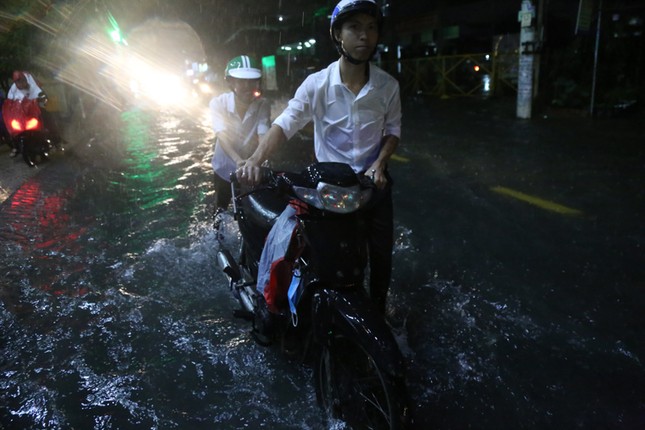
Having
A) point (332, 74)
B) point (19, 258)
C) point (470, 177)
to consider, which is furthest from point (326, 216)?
point (470, 177)

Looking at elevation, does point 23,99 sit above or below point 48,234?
above

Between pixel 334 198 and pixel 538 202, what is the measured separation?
449cm

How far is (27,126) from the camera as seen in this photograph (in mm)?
8586

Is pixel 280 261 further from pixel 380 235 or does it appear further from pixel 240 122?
pixel 240 122

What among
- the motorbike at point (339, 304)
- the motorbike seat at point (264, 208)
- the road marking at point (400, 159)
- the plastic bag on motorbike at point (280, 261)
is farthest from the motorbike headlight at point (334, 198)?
the road marking at point (400, 159)

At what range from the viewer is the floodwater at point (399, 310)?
2.68m

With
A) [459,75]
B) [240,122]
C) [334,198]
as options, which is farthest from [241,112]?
[459,75]

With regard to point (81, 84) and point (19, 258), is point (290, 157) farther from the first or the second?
point (81, 84)

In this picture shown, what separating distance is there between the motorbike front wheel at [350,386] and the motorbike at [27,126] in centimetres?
839

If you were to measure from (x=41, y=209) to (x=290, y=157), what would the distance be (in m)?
4.44

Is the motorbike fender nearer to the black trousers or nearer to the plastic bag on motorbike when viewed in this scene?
the plastic bag on motorbike

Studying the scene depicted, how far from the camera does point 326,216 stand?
7.48 ft

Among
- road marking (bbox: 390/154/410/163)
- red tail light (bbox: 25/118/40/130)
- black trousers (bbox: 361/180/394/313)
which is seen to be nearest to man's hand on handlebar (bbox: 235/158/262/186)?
black trousers (bbox: 361/180/394/313)

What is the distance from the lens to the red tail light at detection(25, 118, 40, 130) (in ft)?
28.1
